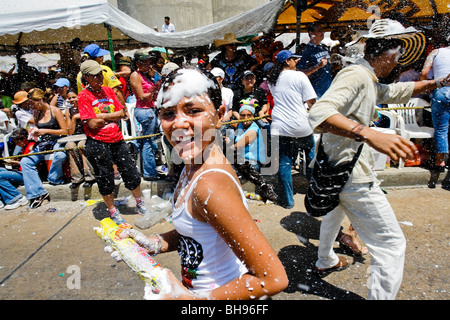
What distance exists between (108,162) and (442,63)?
540 centimetres

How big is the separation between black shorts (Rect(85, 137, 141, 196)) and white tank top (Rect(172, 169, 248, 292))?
323 cm

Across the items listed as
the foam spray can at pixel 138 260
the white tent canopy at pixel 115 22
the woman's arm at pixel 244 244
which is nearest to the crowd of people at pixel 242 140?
the woman's arm at pixel 244 244

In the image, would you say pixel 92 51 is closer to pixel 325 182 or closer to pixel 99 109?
pixel 99 109

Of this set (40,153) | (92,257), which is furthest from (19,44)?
(92,257)

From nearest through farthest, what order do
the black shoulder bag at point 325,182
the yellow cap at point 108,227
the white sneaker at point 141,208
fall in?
the yellow cap at point 108,227 → the black shoulder bag at point 325,182 → the white sneaker at point 141,208

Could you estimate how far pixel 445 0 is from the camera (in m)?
8.00

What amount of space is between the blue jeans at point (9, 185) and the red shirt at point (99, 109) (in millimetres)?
2249

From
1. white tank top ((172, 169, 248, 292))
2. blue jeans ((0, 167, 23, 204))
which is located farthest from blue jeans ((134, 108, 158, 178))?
white tank top ((172, 169, 248, 292))

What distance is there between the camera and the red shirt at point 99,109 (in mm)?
4102

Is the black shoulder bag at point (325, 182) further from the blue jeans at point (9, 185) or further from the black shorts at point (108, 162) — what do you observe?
the blue jeans at point (9, 185)

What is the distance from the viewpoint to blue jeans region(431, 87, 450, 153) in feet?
16.1

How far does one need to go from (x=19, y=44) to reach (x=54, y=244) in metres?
12.0

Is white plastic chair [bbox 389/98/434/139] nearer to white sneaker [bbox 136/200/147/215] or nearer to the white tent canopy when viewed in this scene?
the white tent canopy

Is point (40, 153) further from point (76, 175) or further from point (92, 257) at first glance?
point (92, 257)
